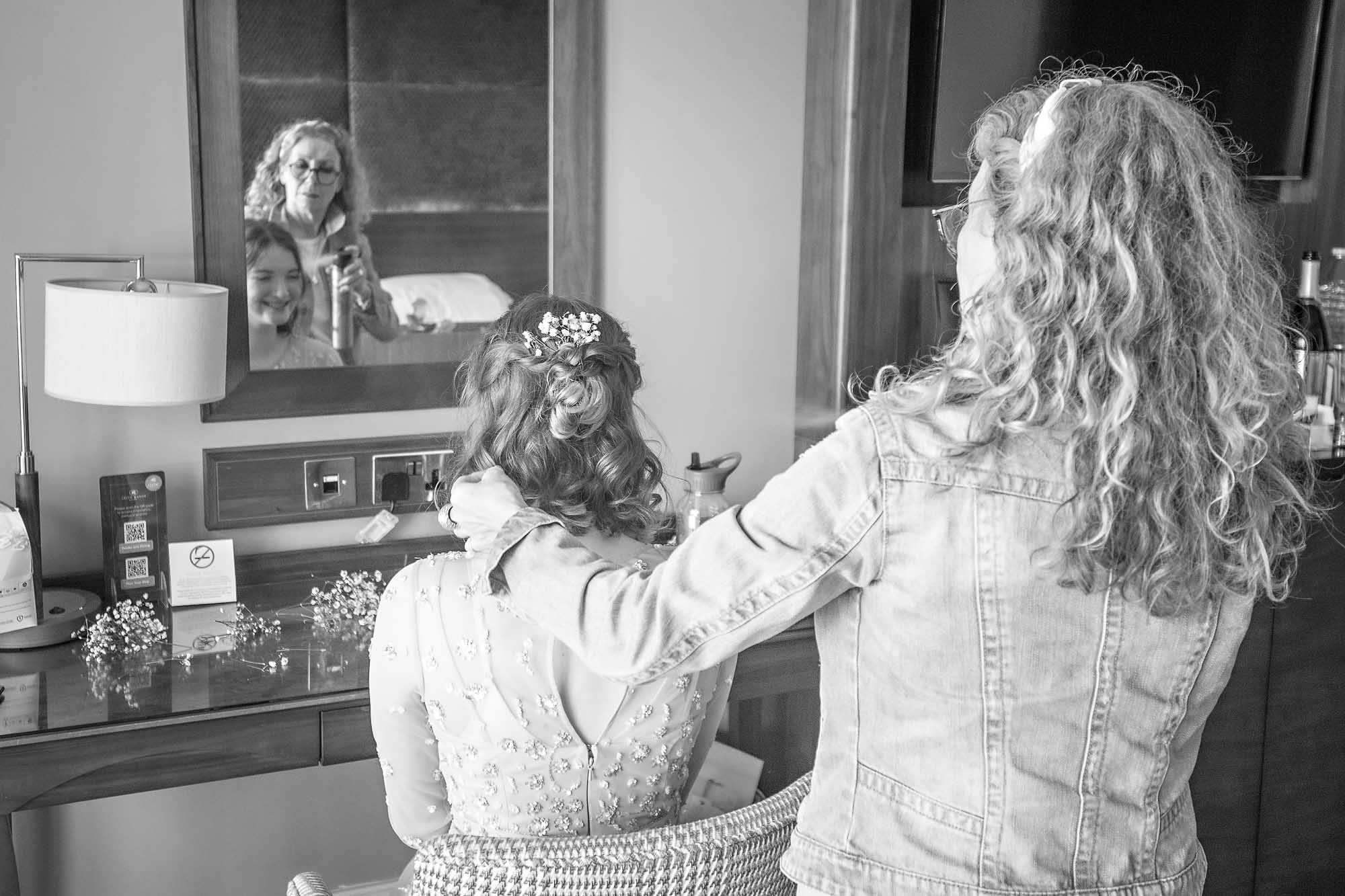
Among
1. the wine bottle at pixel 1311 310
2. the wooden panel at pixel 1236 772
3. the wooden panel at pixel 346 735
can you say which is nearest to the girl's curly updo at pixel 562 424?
the wooden panel at pixel 346 735

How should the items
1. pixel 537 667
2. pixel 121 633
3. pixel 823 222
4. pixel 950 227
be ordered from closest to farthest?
pixel 950 227, pixel 537 667, pixel 121 633, pixel 823 222

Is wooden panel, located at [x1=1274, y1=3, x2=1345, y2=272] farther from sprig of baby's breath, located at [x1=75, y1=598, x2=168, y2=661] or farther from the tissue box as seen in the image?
the tissue box

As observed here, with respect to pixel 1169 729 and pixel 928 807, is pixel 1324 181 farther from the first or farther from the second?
pixel 928 807

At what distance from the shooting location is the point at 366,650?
1949 mm

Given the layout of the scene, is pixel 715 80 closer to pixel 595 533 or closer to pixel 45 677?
pixel 595 533

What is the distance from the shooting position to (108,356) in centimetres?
189

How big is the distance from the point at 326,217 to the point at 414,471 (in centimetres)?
48

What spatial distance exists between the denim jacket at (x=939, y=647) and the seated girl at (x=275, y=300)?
120 centimetres

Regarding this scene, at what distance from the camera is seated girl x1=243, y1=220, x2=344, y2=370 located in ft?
7.06

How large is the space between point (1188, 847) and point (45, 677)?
1.47 metres

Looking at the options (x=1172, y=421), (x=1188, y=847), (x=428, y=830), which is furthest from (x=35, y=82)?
(x=1188, y=847)

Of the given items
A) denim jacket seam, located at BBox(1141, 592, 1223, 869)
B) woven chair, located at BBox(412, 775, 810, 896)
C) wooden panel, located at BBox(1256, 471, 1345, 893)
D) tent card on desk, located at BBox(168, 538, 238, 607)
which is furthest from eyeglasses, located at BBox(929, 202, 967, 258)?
wooden panel, located at BBox(1256, 471, 1345, 893)

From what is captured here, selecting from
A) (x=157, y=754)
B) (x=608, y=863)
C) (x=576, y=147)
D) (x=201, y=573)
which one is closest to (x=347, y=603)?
(x=201, y=573)

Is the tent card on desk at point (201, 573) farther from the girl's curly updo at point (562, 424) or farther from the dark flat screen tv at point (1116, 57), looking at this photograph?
the dark flat screen tv at point (1116, 57)
